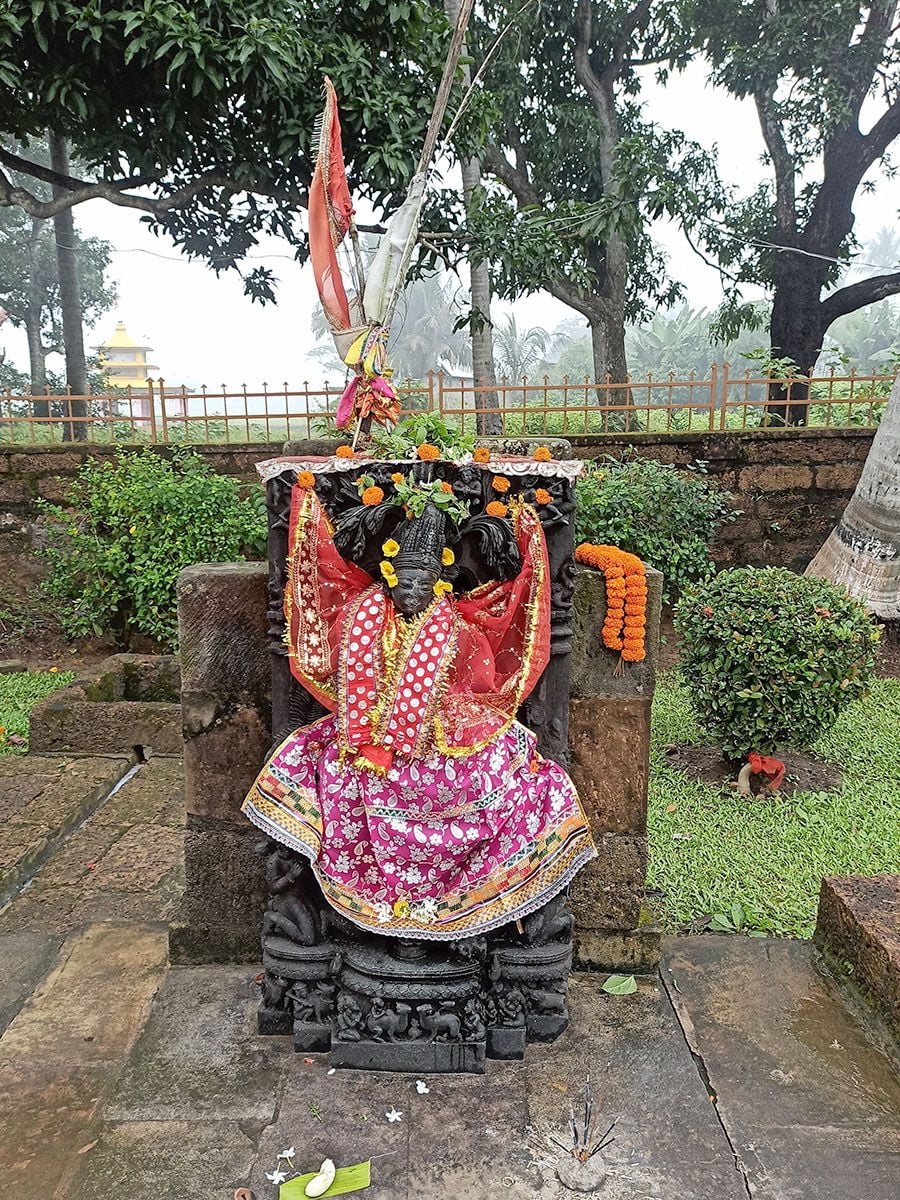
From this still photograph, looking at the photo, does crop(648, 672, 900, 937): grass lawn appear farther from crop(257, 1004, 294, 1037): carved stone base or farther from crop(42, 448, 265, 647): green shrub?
crop(42, 448, 265, 647): green shrub

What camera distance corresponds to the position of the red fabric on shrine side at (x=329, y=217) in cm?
305

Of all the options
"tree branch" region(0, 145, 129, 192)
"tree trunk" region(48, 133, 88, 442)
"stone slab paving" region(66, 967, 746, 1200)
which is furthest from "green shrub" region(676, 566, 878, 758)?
"tree trunk" region(48, 133, 88, 442)

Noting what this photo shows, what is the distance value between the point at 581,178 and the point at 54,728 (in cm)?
1220

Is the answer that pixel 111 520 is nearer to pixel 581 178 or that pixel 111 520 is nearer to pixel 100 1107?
pixel 100 1107

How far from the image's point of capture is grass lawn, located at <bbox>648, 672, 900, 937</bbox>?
11.9 feet

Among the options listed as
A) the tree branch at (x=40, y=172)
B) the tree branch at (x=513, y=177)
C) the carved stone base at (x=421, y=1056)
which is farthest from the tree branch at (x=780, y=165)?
the carved stone base at (x=421, y=1056)

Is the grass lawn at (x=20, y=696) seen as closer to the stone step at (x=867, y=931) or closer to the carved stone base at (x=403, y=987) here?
the carved stone base at (x=403, y=987)

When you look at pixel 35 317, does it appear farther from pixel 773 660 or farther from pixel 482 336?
pixel 773 660

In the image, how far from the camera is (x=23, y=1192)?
7.02 ft

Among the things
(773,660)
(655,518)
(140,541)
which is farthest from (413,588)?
(655,518)

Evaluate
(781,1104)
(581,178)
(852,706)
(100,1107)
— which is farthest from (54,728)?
(581,178)

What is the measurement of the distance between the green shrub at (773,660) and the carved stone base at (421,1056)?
2.78 metres

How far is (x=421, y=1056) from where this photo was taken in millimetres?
2570

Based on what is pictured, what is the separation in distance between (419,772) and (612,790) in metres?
0.95
